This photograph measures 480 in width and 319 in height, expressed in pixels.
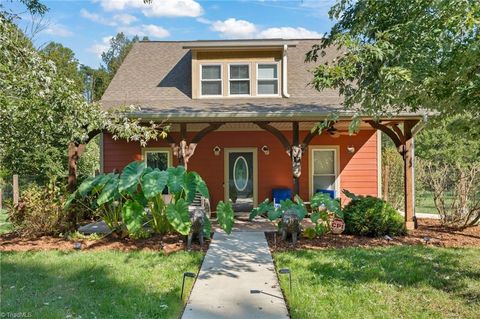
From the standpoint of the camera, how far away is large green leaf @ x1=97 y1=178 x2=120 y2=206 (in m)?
7.13

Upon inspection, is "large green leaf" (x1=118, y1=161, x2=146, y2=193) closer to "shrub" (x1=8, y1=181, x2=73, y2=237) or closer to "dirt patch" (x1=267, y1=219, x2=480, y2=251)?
"shrub" (x1=8, y1=181, x2=73, y2=237)

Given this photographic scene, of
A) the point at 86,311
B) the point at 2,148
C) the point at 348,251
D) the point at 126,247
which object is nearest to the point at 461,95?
the point at 348,251

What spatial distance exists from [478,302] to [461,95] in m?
2.31

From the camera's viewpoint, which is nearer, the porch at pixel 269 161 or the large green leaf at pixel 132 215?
the large green leaf at pixel 132 215

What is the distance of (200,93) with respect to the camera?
11.5m

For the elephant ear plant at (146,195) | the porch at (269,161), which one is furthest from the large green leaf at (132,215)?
the porch at (269,161)

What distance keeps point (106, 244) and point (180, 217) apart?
1709 mm

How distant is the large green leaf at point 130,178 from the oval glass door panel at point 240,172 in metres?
4.95

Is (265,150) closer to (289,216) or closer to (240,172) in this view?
(240,172)

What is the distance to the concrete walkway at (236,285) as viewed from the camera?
4191 mm

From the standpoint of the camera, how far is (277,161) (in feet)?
39.9

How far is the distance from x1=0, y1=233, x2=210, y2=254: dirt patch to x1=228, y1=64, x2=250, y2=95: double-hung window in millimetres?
5167

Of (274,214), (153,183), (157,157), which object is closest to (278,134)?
(274,214)

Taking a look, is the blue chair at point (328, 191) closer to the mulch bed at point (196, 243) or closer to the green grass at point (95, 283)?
the mulch bed at point (196, 243)
